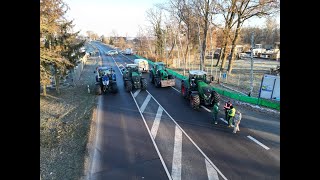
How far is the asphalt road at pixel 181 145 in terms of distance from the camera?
10.5 m

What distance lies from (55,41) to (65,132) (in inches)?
457

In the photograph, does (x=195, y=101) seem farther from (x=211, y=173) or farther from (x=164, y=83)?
(x=164, y=83)

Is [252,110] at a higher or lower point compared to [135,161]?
higher

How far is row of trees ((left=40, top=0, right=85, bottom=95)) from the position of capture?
19.5m

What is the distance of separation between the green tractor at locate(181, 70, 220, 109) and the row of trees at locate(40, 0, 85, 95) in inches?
418

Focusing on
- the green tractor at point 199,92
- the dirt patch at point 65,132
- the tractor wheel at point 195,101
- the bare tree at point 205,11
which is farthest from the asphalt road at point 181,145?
the bare tree at point 205,11

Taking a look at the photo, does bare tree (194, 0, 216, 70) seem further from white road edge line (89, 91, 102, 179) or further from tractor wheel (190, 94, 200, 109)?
white road edge line (89, 91, 102, 179)

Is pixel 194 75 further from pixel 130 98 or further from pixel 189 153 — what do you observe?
pixel 189 153

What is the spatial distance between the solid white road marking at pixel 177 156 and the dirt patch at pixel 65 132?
12.3ft

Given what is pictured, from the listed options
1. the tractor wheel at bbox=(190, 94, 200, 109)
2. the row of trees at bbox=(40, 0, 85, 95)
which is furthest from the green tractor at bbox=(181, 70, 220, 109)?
the row of trees at bbox=(40, 0, 85, 95)
